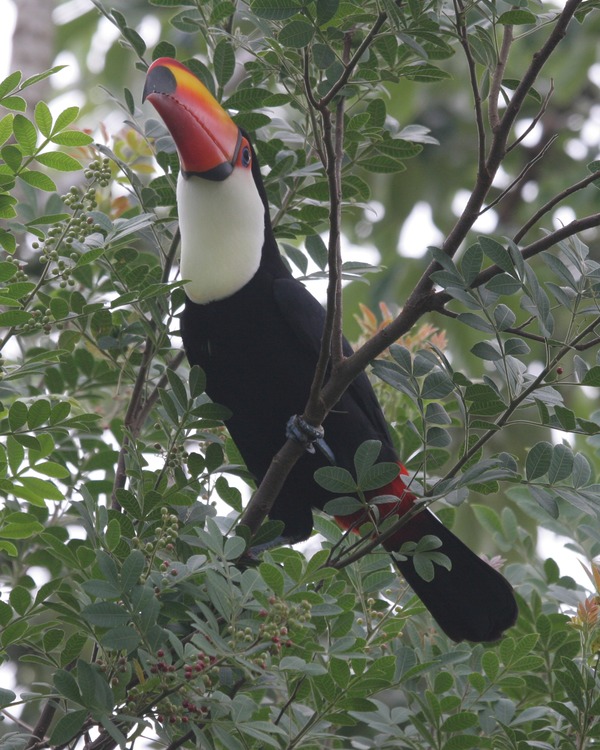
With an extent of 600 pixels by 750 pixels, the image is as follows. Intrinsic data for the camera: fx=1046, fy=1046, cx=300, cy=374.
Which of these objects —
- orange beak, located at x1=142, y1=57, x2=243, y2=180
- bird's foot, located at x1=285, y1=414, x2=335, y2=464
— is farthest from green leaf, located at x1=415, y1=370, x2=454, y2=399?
orange beak, located at x1=142, y1=57, x2=243, y2=180

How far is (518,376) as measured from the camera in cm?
214

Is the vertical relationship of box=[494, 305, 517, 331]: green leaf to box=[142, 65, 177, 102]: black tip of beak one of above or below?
below

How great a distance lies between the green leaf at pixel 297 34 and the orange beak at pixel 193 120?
0.78m

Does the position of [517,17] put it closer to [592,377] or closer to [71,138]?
[592,377]

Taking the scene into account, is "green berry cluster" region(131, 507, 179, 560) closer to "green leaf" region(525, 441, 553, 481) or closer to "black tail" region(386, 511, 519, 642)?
"green leaf" region(525, 441, 553, 481)

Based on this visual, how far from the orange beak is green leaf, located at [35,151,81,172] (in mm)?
427

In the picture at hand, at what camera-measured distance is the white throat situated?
297 cm

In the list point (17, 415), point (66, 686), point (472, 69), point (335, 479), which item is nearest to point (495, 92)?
point (472, 69)

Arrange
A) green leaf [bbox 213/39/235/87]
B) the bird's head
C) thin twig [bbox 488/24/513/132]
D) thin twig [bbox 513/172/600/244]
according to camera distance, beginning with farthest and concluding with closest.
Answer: the bird's head
green leaf [bbox 213/39/235/87]
thin twig [bbox 488/24/513/132]
thin twig [bbox 513/172/600/244]

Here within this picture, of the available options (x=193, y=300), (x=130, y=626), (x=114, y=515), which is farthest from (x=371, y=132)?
A: (x=130, y=626)

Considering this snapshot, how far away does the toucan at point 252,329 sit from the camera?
9.71 ft

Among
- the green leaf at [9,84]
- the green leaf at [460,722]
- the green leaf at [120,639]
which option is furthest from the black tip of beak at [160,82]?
the green leaf at [460,722]

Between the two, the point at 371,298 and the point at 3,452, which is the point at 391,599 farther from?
the point at 371,298

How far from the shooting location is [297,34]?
203 cm
